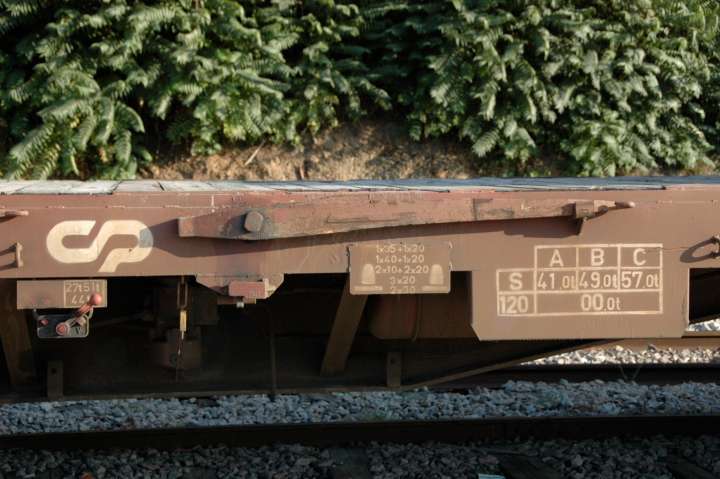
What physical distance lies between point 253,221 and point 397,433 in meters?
2.75

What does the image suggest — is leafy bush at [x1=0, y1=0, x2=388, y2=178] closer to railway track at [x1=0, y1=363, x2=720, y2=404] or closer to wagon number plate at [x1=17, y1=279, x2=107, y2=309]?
railway track at [x1=0, y1=363, x2=720, y2=404]

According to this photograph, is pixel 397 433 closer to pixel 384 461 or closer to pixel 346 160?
pixel 384 461

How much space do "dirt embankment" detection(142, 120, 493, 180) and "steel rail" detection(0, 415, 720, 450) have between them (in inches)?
302

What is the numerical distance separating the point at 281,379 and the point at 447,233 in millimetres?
1608

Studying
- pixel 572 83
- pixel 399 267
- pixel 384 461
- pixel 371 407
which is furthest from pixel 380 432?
pixel 572 83

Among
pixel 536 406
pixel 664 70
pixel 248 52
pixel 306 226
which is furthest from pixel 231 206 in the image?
pixel 664 70

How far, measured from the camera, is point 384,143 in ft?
43.8

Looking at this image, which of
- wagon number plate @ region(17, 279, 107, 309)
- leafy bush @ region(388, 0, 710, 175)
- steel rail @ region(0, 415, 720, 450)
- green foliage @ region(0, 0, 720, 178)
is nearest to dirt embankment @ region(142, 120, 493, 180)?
green foliage @ region(0, 0, 720, 178)

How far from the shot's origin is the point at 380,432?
5.40m

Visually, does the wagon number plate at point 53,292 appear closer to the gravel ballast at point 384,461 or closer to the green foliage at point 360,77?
the gravel ballast at point 384,461

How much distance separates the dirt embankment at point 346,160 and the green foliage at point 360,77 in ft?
0.85

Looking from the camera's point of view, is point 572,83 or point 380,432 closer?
point 380,432

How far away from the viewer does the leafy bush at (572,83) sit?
1234 centimetres

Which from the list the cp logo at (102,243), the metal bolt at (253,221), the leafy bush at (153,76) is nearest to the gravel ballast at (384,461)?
the cp logo at (102,243)
